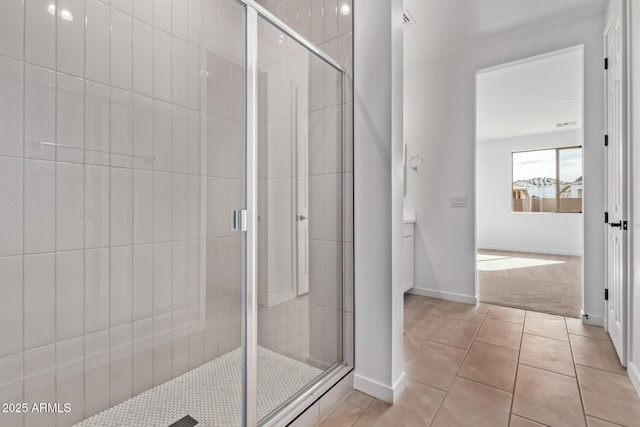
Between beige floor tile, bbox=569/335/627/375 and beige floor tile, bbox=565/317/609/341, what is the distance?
0.27 feet

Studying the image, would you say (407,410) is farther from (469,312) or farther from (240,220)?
(469,312)

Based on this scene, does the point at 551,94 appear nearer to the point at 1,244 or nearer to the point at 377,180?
the point at 377,180

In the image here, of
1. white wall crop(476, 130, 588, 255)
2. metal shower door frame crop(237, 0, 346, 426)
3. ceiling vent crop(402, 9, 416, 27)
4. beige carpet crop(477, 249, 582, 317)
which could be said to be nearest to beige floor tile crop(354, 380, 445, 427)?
metal shower door frame crop(237, 0, 346, 426)

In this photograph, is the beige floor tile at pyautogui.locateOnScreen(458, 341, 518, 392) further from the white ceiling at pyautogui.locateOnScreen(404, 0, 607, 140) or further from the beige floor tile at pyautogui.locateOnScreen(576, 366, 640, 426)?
the white ceiling at pyautogui.locateOnScreen(404, 0, 607, 140)

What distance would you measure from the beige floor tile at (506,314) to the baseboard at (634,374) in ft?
2.93

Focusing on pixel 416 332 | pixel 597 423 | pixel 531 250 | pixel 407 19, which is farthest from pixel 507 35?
pixel 531 250

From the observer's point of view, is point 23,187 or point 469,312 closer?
point 23,187

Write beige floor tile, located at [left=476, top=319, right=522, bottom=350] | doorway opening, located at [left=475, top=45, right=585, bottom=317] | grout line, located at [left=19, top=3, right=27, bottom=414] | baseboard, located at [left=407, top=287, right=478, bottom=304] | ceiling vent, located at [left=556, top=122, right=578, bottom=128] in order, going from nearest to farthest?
grout line, located at [left=19, top=3, right=27, bottom=414]
beige floor tile, located at [left=476, top=319, right=522, bottom=350]
baseboard, located at [left=407, top=287, right=478, bottom=304]
doorway opening, located at [left=475, top=45, right=585, bottom=317]
ceiling vent, located at [left=556, top=122, right=578, bottom=128]

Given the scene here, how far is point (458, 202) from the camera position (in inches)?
125

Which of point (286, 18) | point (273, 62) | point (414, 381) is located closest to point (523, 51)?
point (286, 18)

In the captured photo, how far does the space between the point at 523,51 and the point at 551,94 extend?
2.29 m

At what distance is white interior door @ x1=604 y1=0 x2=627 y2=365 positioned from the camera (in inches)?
73.4

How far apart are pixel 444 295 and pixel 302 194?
2352 mm

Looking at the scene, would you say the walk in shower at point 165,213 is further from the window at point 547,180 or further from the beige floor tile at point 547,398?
the window at point 547,180
